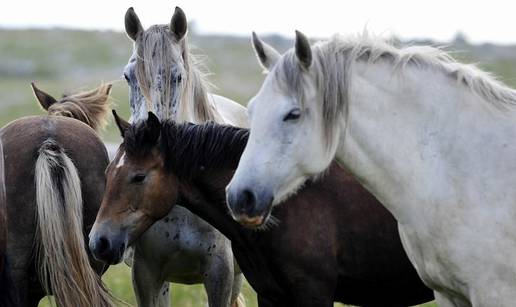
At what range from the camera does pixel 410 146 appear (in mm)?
5055

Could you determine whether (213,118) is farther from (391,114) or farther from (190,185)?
(391,114)

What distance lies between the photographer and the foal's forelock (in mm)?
6742

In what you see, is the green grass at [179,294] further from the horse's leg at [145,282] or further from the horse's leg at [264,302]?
the horse's leg at [264,302]

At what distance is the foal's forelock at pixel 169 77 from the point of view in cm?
674

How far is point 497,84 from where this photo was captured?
523 centimetres

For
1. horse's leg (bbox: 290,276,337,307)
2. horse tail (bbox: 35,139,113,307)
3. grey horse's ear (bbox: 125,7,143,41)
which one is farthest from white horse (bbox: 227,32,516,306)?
grey horse's ear (bbox: 125,7,143,41)

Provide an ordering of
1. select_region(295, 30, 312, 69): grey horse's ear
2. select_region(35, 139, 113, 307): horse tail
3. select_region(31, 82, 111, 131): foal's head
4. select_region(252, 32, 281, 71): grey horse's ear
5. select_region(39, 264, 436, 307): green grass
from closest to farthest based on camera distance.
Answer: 1. select_region(295, 30, 312, 69): grey horse's ear
2. select_region(252, 32, 281, 71): grey horse's ear
3. select_region(35, 139, 113, 307): horse tail
4. select_region(31, 82, 111, 131): foal's head
5. select_region(39, 264, 436, 307): green grass

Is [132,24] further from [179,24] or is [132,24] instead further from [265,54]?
[265,54]

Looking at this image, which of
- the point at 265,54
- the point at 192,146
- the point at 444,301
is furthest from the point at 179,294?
the point at 265,54

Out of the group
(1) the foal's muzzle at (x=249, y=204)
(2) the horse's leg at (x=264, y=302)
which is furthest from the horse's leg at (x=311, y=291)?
(1) the foal's muzzle at (x=249, y=204)

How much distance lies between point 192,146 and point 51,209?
103 centimetres

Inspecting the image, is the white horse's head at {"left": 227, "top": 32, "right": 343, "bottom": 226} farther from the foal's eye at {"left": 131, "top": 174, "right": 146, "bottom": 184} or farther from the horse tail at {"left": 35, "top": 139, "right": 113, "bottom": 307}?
the horse tail at {"left": 35, "top": 139, "right": 113, "bottom": 307}

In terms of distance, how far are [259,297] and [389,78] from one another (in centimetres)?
180

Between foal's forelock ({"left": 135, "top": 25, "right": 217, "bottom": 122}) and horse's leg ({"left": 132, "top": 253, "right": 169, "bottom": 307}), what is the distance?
109 cm
